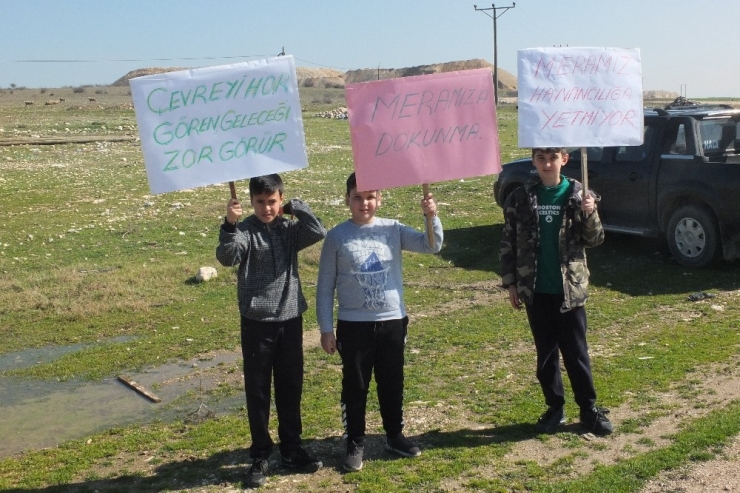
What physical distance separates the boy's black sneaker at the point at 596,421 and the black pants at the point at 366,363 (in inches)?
45.6

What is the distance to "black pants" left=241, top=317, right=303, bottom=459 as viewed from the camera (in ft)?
15.4

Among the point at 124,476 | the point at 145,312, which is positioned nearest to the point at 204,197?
the point at 145,312

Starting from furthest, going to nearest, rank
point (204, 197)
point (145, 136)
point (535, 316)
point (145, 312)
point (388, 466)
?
point (204, 197)
point (145, 312)
point (535, 316)
point (388, 466)
point (145, 136)

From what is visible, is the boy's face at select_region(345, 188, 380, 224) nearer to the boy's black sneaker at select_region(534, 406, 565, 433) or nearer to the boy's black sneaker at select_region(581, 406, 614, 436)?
the boy's black sneaker at select_region(534, 406, 565, 433)

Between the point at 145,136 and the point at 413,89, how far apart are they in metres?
1.44

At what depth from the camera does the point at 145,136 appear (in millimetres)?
4480

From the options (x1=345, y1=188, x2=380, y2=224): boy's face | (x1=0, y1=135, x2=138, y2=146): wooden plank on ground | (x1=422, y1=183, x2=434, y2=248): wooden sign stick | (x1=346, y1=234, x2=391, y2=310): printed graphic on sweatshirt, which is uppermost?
(x1=0, y1=135, x2=138, y2=146): wooden plank on ground

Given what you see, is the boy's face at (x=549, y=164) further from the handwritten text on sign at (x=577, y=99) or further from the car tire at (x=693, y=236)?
the car tire at (x=693, y=236)

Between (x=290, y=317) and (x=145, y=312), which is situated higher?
(x=290, y=317)

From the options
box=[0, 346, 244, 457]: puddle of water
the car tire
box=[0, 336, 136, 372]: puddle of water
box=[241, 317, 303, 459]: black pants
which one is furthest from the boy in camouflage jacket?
the car tire

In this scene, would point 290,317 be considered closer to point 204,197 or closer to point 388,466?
point 388,466

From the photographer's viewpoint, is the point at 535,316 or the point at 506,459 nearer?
the point at 506,459

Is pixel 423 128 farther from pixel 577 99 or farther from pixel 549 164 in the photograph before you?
pixel 577 99

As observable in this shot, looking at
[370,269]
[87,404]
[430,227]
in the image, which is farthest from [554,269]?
[87,404]
